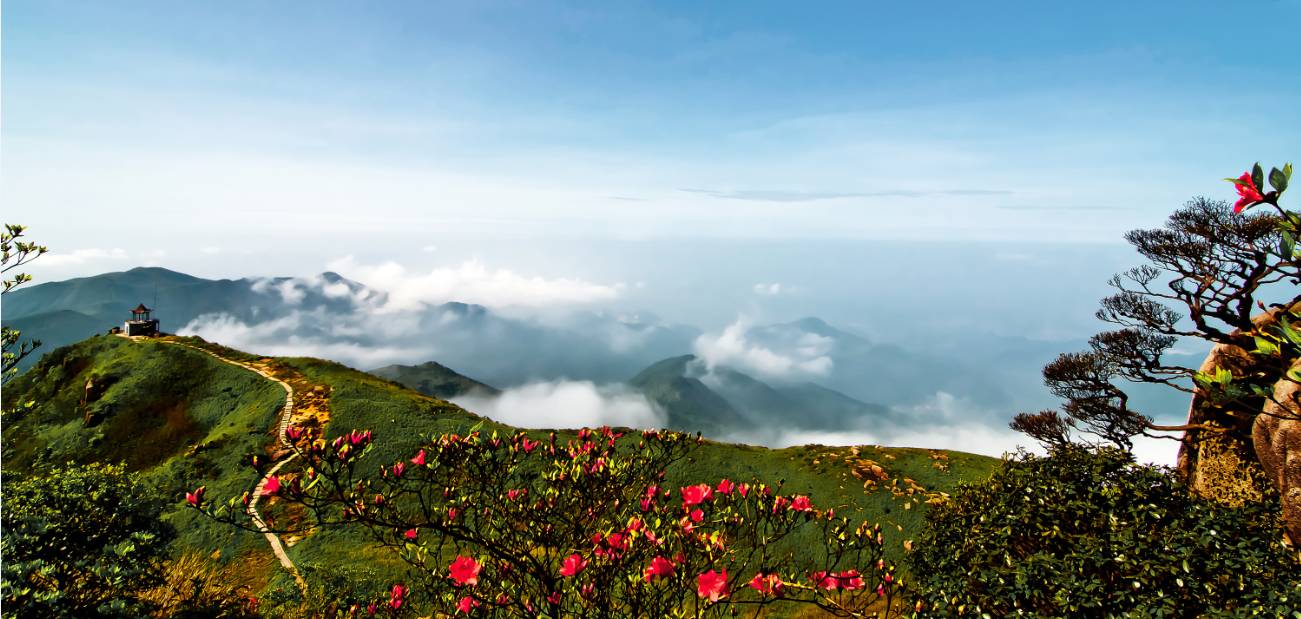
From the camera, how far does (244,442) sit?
3769cm

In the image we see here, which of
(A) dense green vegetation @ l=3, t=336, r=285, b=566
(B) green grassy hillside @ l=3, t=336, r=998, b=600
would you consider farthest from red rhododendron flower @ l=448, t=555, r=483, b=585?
(A) dense green vegetation @ l=3, t=336, r=285, b=566

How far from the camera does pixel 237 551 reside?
26312 mm

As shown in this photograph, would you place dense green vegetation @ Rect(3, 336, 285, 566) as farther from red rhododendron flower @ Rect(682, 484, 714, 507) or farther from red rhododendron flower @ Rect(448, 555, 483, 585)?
red rhododendron flower @ Rect(682, 484, 714, 507)

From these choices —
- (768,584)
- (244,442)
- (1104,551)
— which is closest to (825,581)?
(768,584)

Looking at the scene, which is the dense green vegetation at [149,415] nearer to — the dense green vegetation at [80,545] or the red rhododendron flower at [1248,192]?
the dense green vegetation at [80,545]

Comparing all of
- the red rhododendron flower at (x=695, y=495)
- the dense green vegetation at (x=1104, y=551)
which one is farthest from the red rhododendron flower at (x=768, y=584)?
the dense green vegetation at (x=1104, y=551)

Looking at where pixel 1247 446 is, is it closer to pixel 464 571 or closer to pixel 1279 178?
pixel 1279 178

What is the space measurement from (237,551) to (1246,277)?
135ft

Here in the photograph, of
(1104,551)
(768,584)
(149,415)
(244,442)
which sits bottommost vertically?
(149,415)

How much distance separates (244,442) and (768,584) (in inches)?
1672

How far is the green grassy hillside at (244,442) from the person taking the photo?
27203 mm

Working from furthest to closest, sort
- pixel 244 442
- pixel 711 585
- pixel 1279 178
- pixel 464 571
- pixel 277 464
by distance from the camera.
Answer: pixel 244 442 < pixel 277 464 < pixel 464 571 < pixel 711 585 < pixel 1279 178

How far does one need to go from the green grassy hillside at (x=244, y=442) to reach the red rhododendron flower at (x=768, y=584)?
59.5 feet

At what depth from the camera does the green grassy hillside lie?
27.2 m
